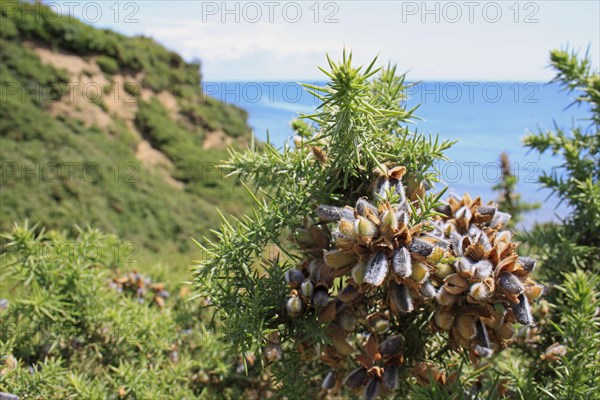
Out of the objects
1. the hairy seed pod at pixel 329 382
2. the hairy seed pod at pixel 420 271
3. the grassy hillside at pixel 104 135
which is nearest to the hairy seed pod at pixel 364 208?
the hairy seed pod at pixel 420 271

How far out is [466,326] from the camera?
0.86 metres

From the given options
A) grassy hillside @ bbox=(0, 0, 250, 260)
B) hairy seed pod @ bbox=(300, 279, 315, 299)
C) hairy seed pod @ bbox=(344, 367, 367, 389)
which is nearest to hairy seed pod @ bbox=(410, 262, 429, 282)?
hairy seed pod @ bbox=(300, 279, 315, 299)

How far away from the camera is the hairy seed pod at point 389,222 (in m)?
0.79

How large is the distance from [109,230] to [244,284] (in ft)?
25.2

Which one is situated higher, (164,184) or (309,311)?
(309,311)

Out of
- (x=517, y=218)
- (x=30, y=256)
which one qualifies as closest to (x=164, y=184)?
(x=517, y=218)

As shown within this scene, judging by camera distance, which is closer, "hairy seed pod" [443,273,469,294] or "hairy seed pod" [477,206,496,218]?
"hairy seed pod" [443,273,469,294]

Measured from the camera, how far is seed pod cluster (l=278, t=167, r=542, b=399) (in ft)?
2.64

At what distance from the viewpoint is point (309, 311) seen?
1.00 m

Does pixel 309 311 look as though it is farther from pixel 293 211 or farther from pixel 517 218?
pixel 517 218

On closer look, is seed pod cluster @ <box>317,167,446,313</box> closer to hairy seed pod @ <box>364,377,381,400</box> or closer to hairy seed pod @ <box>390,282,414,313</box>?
hairy seed pod @ <box>390,282,414,313</box>

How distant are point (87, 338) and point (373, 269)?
1222 millimetres

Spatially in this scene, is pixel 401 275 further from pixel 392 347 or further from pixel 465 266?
pixel 392 347

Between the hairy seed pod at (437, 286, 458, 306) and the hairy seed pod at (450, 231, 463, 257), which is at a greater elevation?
the hairy seed pod at (450, 231, 463, 257)
